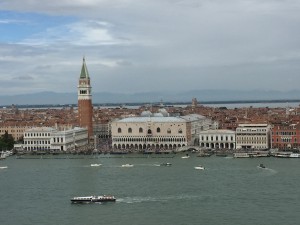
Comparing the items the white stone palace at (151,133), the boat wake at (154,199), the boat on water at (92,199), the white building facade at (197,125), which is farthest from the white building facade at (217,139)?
the boat on water at (92,199)

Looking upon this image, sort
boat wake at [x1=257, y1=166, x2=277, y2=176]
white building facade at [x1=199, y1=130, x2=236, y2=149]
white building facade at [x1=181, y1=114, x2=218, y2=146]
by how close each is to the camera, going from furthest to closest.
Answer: white building facade at [x1=181, y1=114, x2=218, y2=146]
white building facade at [x1=199, y1=130, x2=236, y2=149]
boat wake at [x1=257, y1=166, x2=277, y2=176]

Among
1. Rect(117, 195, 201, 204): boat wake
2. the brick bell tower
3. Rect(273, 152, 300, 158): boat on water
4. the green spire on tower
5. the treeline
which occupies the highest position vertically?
the green spire on tower

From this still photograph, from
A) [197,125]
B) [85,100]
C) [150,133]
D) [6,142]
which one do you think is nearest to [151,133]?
[150,133]

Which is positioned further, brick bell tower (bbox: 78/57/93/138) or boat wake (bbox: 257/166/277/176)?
brick bell tower (bbox: 78/57/93/138)

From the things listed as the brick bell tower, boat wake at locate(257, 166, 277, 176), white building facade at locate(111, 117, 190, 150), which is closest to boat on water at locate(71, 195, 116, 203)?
boat wake at locate(257, 166, 277, 176)

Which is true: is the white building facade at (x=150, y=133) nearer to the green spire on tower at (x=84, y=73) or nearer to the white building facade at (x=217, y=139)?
the white building facade at (x=217, y=139)

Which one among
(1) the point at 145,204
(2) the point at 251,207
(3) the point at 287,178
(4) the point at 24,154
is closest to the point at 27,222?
(1) the point at 145,204

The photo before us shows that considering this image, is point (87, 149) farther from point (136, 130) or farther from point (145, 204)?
point (145, 204)

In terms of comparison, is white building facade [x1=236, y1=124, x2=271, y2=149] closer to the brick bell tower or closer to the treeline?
the brick bell tower
